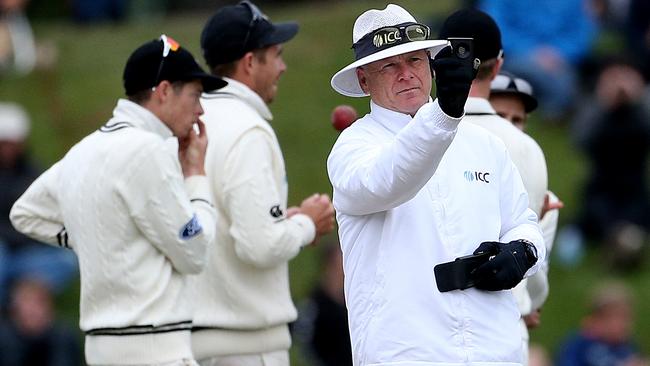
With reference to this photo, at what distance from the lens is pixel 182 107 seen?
7.56m

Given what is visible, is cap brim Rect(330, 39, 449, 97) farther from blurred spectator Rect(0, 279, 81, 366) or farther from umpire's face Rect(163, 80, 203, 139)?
blurred spectator Rect(0, 279, 81, 366)

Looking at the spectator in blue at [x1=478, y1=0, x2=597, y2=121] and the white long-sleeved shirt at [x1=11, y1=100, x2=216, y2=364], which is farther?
the spectator in blue at [x1=478, y1=0, x2=597, y2=121]

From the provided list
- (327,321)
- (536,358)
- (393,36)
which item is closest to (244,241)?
(393,36)

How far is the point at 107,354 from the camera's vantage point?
7.35 meters

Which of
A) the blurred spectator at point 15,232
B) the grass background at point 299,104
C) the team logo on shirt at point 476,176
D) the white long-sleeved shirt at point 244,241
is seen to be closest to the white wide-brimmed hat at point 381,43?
the team logo on shirt at point 476,176

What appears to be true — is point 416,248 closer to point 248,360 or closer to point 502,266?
point 502,266

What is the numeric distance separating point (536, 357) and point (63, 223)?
5659 millimetres

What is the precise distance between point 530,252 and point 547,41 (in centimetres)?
1028

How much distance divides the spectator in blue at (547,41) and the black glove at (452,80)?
989cm

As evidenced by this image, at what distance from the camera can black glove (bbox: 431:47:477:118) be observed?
572 cm

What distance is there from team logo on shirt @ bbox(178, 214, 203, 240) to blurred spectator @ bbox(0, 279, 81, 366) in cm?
568

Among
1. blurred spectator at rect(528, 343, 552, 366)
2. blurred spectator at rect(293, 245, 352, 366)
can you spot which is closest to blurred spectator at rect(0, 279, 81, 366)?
blurred spectator at rect(293, 245, 352, 366)

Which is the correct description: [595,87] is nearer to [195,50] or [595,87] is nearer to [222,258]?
[195,50]

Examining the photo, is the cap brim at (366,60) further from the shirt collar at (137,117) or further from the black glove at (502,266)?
the shirt collar at (137,117)
